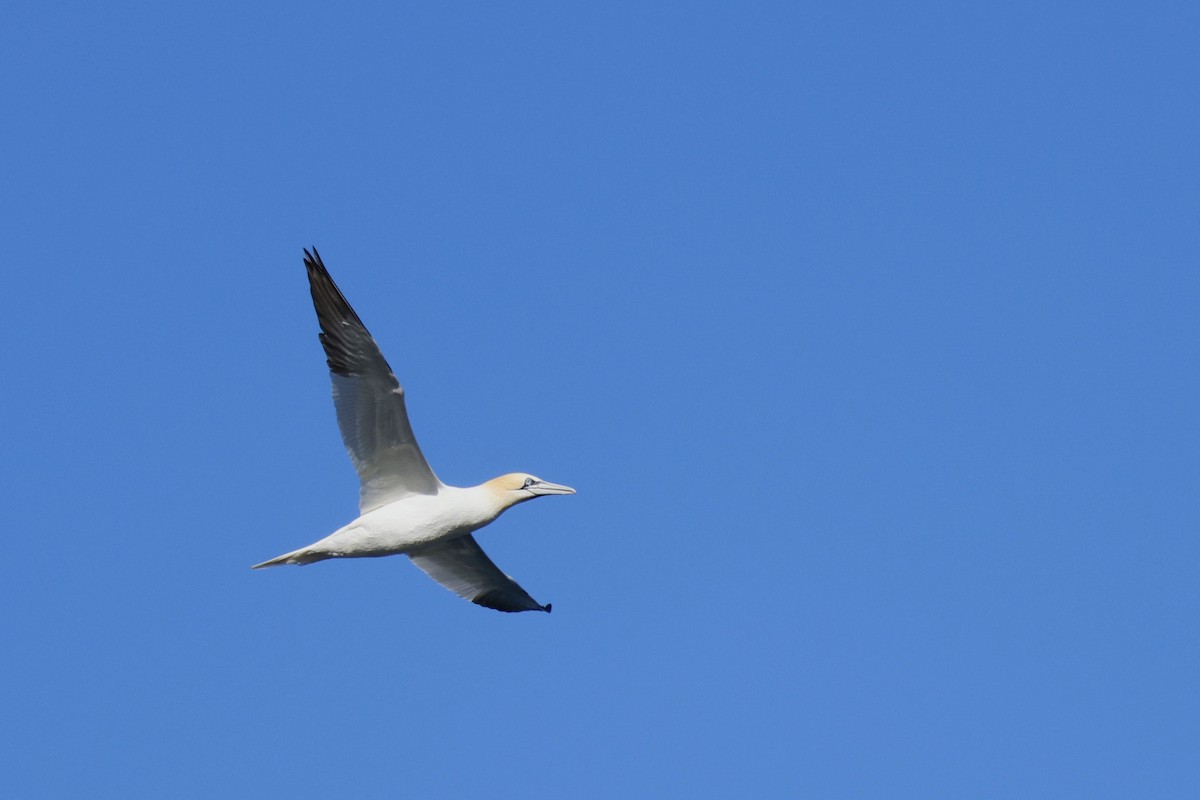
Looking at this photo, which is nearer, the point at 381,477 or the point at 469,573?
the point at 381,477

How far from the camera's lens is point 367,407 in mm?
21422

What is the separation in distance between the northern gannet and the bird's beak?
1cm

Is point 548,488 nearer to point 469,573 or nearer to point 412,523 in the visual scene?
point 412,523

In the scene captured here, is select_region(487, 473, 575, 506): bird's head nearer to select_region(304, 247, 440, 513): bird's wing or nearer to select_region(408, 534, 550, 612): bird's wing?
select_region(304, 247, 440, 513): bird's wing

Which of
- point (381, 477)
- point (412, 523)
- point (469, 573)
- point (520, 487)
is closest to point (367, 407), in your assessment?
point (381, 477)

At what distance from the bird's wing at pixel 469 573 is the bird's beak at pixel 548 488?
5.76 feet

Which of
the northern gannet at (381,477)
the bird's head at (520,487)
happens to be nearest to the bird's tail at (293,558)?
the northern gannet at (381,477)

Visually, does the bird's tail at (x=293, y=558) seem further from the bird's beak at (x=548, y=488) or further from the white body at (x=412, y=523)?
the bird's beak at (x=548, y=488)

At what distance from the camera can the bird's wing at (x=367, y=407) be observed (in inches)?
830

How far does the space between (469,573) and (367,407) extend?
162 inches

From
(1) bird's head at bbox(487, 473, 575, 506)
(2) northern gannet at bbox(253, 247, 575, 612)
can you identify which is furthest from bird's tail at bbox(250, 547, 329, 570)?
(1) bird's head at bbox(487, 473, 575, 506)

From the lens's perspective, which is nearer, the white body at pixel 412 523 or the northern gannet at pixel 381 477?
the northern gannet at pixel 381 477

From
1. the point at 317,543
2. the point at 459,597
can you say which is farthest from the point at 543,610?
the point at 317,543

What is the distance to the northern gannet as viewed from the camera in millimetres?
21109
